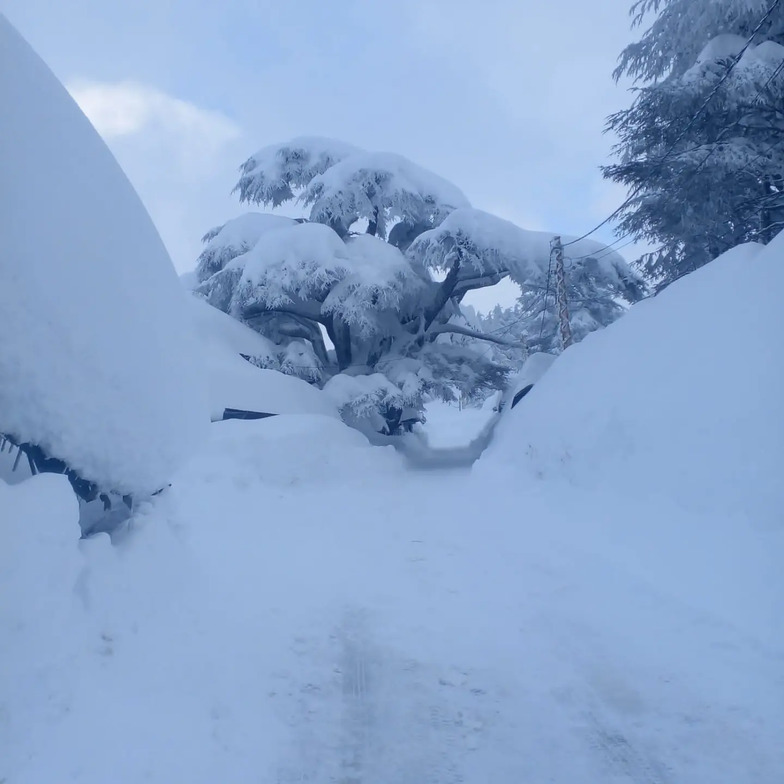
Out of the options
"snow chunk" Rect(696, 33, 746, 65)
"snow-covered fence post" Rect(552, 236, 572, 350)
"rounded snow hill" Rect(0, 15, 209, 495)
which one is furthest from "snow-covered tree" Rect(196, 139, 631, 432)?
"rounded snow hill" Rect(0, 15, 209, 495)

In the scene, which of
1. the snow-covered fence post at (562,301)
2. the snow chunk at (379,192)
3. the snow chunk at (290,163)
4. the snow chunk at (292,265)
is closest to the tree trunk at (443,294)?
the snow chunk at (379,192)

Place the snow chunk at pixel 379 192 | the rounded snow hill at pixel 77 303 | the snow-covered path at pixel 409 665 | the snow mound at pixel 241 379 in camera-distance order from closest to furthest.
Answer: the snow-covered path at pixel 409 665 → the rounded snow hill at pixel 77 303 → the snow mound at pixel 241 379 → the snow chunk at pixel 379 192

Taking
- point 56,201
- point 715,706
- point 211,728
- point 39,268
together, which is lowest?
point 211,728

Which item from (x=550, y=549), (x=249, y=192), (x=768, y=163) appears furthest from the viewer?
(x=249, y=192)

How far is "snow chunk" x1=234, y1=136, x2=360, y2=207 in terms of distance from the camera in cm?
2195

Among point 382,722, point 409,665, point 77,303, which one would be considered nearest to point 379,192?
point 77,303

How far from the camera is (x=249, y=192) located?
2261 cm

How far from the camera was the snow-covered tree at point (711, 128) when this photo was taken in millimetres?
12516

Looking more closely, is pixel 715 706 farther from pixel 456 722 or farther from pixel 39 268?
pixel 39 268

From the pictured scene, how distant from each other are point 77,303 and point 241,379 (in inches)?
488

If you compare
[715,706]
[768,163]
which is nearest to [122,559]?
[715,706]

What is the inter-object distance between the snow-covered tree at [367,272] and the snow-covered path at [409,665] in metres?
11.0

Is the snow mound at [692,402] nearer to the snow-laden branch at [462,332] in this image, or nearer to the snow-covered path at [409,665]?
the snow-covered path at [409,665]

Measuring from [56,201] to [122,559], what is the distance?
7.23 feet
